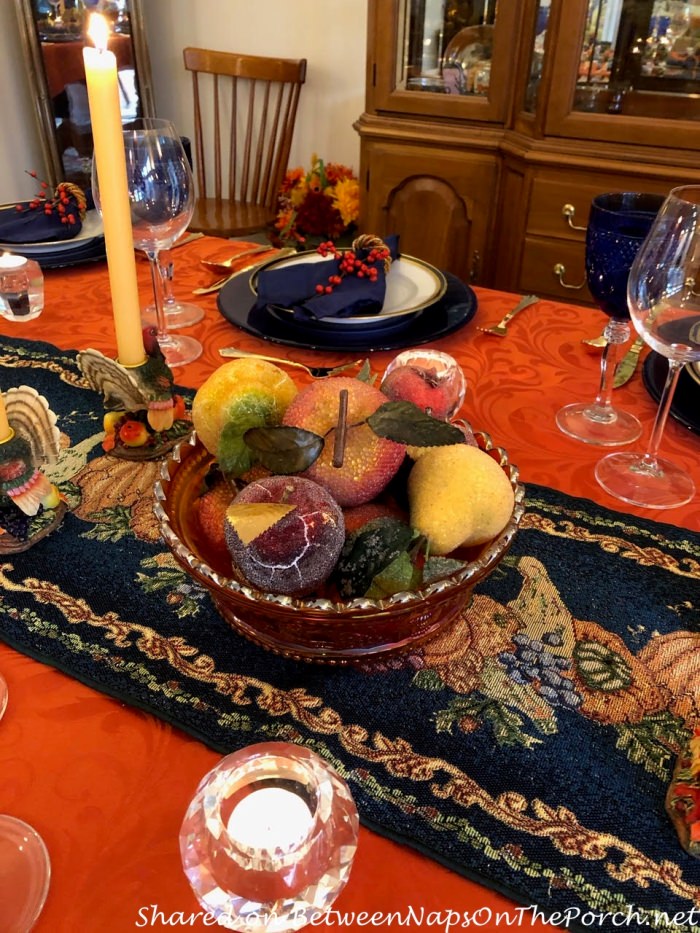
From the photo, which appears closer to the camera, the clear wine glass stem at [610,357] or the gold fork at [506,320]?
the clear wine glass stem at [610,357]

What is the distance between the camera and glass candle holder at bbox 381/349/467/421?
475 mm

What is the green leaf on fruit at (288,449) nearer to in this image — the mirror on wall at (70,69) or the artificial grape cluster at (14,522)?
the artificial grape cluster at (14,522)

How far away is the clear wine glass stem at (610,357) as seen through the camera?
2.21 ft

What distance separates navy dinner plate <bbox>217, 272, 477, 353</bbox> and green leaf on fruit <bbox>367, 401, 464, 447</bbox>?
0.39 m

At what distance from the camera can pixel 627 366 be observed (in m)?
0.78

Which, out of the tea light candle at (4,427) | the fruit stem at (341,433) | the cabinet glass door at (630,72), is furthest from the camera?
the cabinet glass door at (630,72)

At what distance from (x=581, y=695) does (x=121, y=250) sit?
44cm

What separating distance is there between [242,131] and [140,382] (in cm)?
220

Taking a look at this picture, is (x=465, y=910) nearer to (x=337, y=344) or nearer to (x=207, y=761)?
(x=207, y=761)

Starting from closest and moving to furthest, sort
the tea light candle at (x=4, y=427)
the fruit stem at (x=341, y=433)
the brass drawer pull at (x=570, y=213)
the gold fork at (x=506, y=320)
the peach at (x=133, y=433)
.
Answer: the fruit stem at (x=341, y=433) → the tea light candle at (x=4, y=427) → the peach at (x=133, y=433) → the gold fork at (x=506, y=320) → the brass drawer pull at (x=570, y=213)

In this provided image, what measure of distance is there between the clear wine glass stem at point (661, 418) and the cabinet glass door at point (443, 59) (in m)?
1.40

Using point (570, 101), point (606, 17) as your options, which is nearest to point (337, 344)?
point (570, 101)

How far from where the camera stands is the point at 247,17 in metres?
2.33

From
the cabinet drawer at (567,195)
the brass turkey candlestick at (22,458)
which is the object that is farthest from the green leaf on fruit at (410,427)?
the cabinet drawer at (567,195)
